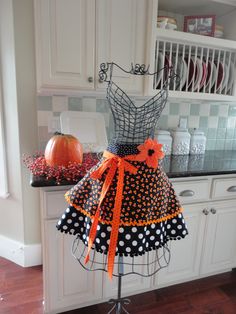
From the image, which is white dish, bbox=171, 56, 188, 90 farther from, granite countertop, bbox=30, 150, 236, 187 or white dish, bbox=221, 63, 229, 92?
granite countertop, bbox=30, 150, 236, 187

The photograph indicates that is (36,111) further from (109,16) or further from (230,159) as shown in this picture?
(230,159)

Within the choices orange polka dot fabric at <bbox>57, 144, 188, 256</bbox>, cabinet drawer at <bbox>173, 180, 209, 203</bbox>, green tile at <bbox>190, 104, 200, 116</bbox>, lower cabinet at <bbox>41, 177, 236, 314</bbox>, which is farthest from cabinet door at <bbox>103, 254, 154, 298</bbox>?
green tile at <bbox>190, 104, 200, 116</bbox>

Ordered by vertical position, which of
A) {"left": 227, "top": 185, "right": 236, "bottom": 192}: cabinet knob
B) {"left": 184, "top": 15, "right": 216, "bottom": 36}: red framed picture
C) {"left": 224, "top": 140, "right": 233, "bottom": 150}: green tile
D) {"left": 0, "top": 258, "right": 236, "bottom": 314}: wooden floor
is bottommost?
{"left": 0, "top": 258, "right": 236, "bottom": 314}: wooden floor

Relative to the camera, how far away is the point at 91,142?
4.96 ft

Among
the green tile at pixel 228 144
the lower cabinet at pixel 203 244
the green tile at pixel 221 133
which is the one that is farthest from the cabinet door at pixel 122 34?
the green tile at pixel 228 144

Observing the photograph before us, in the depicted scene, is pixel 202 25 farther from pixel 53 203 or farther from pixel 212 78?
pixel 53 203

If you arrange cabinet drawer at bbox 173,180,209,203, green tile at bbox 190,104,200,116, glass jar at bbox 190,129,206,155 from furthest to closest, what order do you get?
green tile at bbox 190,104,200,116 < glass jar at bbox 190,129,206,155 < cabinet drawer at bbox 173,180,209,203

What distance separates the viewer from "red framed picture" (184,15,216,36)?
60.6 inches

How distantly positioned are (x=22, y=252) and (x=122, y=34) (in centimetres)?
163

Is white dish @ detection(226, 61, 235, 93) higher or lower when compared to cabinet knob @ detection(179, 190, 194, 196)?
higher

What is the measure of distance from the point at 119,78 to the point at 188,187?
0.76 m

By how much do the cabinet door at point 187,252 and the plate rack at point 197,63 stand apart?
2.56 ft

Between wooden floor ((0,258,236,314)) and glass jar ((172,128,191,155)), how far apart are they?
3.05ft

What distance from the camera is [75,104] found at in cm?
160
